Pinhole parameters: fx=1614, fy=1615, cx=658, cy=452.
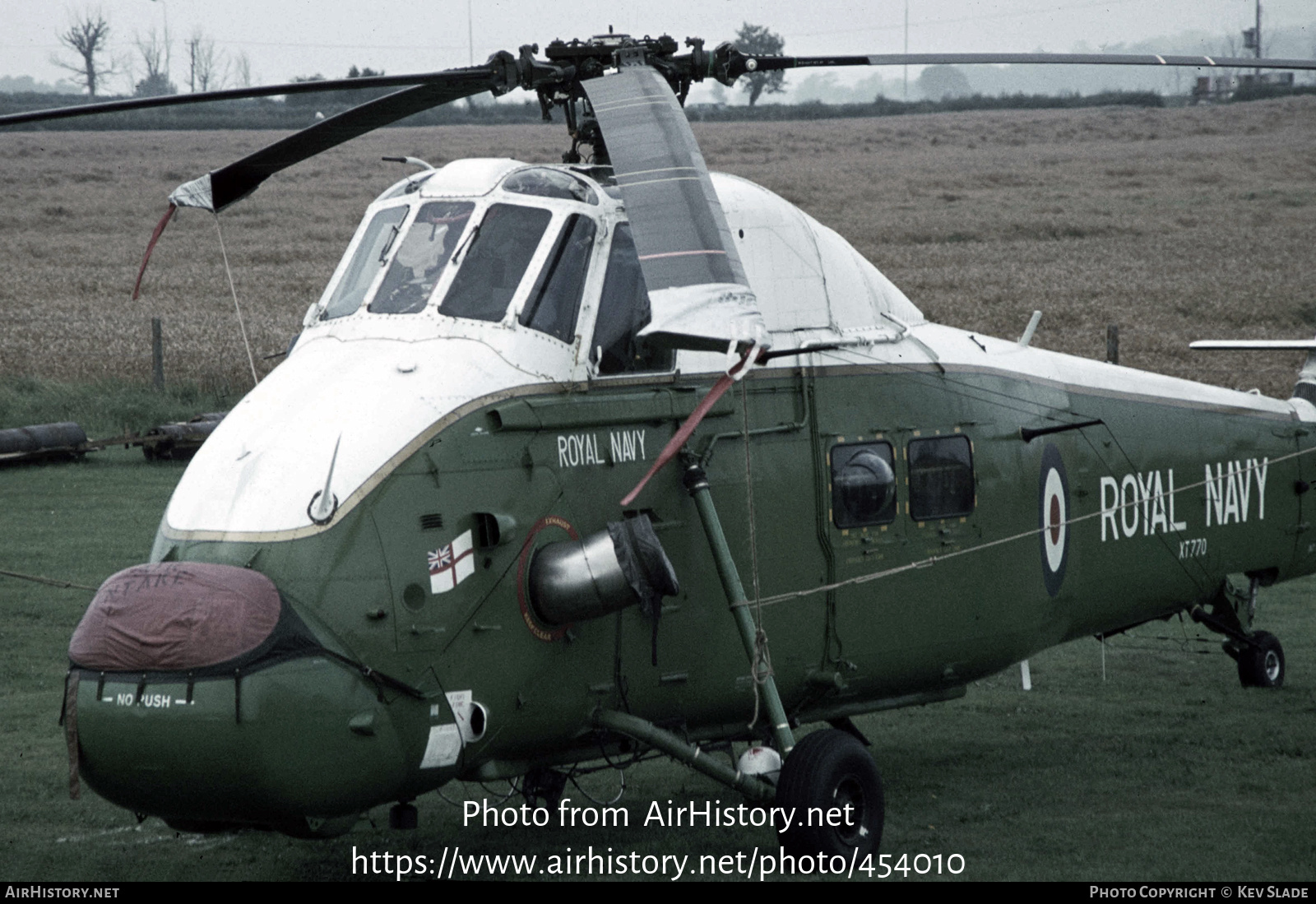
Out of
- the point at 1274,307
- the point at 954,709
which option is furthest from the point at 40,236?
the point at 954,709

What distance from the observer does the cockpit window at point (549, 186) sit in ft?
29.2

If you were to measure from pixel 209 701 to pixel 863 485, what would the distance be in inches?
174

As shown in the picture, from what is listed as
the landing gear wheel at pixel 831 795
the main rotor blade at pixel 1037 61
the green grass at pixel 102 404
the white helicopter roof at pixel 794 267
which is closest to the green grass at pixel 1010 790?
the landing gear wheel at pixel 831 795

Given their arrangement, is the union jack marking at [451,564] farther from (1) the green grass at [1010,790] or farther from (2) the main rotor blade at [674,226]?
(1) the green grass at [1010,790]

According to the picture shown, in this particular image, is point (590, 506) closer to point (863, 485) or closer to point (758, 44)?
point (863, 485)

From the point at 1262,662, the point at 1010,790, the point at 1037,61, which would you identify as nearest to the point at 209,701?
the point at 1037,61

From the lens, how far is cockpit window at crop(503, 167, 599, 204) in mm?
8914

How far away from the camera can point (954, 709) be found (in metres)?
13.5

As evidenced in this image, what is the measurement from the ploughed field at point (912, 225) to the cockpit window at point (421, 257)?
21.8 m

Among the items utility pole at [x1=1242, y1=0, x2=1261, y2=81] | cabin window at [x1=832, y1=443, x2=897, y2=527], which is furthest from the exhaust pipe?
utility pole at [x1=1242, y1=0, x2=1261, y2=81]

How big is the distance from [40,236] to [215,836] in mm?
41685

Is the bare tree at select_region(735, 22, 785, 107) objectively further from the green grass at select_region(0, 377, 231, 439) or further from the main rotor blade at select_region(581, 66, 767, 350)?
the main rotor blade at select_region(581, 66, 767, 350)

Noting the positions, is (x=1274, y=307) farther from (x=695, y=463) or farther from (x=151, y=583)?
(x=151, y=583)

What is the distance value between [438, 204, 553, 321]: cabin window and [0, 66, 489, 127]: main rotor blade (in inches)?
31.6
